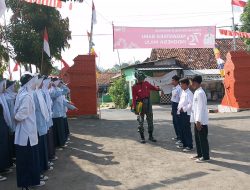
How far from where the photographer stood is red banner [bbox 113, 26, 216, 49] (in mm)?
19578

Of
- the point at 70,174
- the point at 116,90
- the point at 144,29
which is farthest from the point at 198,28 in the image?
the point at 70,174

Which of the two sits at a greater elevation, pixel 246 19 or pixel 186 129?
pixel 246 19

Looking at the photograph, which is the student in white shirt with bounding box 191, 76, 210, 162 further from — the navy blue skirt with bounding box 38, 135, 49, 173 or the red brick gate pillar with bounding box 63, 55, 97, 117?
the red brick gate pillar with bounding box 63, 55, 97, 117

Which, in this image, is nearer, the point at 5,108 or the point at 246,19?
the point at 5,108

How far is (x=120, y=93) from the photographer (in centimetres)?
3184

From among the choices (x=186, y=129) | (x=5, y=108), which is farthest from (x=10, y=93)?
(x=186, y=129)

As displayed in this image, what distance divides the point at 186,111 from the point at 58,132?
3.18 meters

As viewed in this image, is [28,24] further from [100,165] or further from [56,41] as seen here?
[100,165]

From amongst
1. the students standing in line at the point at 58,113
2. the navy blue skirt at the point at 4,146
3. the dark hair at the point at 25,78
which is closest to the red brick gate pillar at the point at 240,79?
the students standing in line at the point at 58,113

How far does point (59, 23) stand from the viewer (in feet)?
57.9

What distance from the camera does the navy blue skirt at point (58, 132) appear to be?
906 cm

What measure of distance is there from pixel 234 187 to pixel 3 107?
4.24 meters

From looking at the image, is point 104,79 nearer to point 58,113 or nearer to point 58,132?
point 58,132

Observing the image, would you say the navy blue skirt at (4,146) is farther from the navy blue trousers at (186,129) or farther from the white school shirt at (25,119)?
the navy blue trousers at (186,129)
